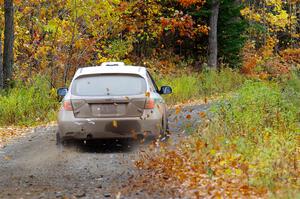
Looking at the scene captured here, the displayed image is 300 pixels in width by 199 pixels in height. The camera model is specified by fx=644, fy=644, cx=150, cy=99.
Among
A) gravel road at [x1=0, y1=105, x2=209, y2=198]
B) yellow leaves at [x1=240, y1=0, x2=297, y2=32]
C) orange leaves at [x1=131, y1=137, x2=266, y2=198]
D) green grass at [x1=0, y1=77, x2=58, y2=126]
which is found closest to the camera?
orange leaves at [x1=131, y1=137, x2=266, y2=198]

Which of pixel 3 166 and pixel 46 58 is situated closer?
pixel 3 166

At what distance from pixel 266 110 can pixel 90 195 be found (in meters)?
5.59

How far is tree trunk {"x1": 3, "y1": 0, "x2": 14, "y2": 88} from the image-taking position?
20.6 meters

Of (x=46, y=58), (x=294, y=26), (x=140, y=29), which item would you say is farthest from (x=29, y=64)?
(x=294, y=26)

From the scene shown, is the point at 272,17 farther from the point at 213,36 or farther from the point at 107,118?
the point at 107,118

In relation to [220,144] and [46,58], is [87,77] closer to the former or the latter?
[220,144]

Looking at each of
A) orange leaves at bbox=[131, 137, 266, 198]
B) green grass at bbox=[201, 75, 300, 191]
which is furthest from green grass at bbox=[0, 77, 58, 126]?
orange leaves at bbox=[131, 137, 266, 198]

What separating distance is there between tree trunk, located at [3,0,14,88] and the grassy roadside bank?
947 centimetres

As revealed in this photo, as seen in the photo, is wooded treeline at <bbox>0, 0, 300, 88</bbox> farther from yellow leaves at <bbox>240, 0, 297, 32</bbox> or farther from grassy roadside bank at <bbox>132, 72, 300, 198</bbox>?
grassy roadside bank at <bbox>132, 72, 300, 198</bbox>

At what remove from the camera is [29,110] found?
18.4m

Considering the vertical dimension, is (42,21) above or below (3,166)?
above

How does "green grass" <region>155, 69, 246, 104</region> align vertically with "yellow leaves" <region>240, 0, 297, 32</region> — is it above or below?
below

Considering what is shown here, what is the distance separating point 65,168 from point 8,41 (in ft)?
36.7

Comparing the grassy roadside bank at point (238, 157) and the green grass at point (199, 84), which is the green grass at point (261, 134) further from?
the green grass at point (199, 84)
